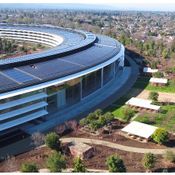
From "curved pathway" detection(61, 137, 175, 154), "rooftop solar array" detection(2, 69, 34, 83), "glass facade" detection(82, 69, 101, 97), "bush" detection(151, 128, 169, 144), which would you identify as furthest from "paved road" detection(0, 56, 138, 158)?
"bush" detection(151, 128, 169, 144)

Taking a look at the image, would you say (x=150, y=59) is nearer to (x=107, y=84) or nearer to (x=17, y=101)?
(x=107, y=84)

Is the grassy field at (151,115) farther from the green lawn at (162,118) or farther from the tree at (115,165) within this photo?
the tree at (115,165)

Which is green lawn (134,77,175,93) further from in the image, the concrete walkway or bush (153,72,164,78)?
bush (153,72,164,78)

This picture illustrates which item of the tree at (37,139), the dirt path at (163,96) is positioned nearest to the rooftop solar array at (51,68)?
the tree at (37,139)

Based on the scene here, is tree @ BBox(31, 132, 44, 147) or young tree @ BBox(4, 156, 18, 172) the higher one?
tree @ BBox(31, 132, 44, 147)

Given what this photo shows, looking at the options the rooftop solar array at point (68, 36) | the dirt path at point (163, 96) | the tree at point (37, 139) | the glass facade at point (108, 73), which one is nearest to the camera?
the tree at point (37, 139)

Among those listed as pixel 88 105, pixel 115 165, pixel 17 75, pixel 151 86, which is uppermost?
pixel 17 75

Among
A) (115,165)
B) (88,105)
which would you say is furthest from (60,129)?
(115,165)

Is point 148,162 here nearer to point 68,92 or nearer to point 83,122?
point 83,122
